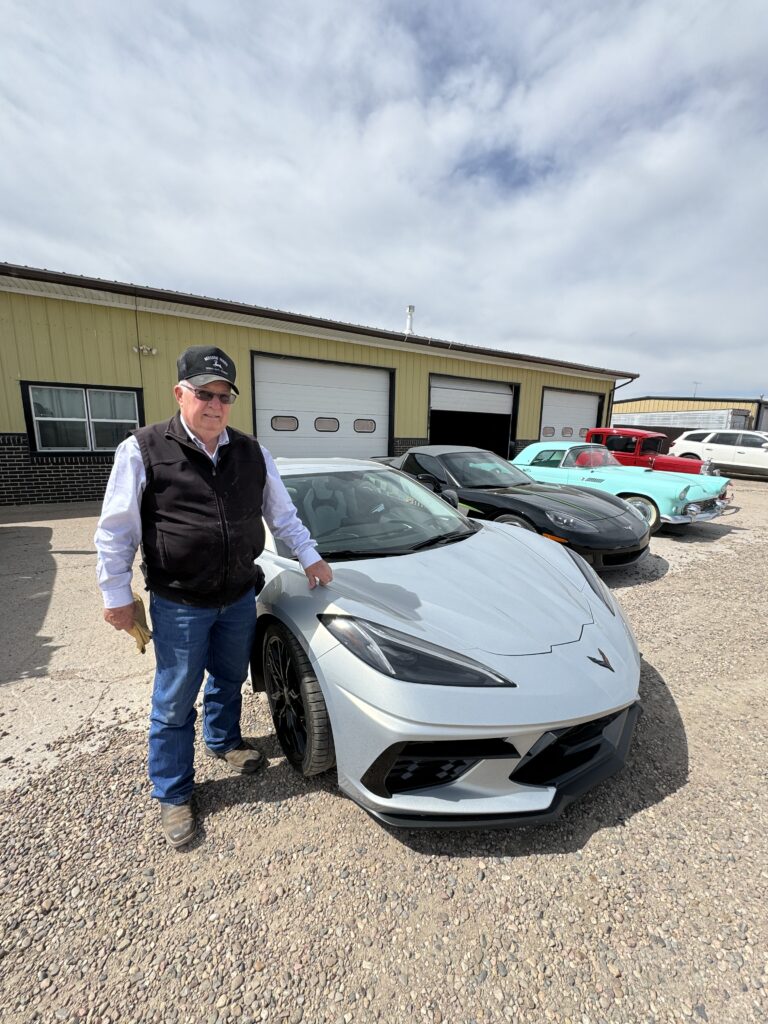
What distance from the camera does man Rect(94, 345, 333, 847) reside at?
1.71 meters

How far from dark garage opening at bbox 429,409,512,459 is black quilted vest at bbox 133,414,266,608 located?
516 inches

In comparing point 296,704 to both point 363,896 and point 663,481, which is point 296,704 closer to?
point 363,896

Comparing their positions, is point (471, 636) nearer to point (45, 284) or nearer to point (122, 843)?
point (122, 843)

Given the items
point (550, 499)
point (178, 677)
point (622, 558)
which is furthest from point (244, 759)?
point (550, 499)

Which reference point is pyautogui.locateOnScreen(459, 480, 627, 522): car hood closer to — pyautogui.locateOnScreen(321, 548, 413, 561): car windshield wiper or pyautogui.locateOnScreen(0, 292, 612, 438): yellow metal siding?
pyautogui.locateOnScreen(321, 548, 413, 561): car windshield wiper

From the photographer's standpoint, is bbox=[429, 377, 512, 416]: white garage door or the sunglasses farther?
bbox=[429, 377, 512, 416]: white garage door

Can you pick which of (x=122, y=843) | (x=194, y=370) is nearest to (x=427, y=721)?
(x=122, y=843)

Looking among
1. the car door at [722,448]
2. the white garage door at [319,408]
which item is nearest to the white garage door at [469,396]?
the white garage door at [319,408]

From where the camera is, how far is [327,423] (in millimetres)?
11219

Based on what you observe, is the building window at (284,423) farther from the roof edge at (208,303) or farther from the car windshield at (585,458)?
the car windshield at (585,458)

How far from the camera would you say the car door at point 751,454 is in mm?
14797

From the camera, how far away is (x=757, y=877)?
64.5 inches

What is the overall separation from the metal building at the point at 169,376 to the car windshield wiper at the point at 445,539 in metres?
7.94

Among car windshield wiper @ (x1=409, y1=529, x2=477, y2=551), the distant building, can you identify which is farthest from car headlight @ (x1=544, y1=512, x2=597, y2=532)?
the distant building
